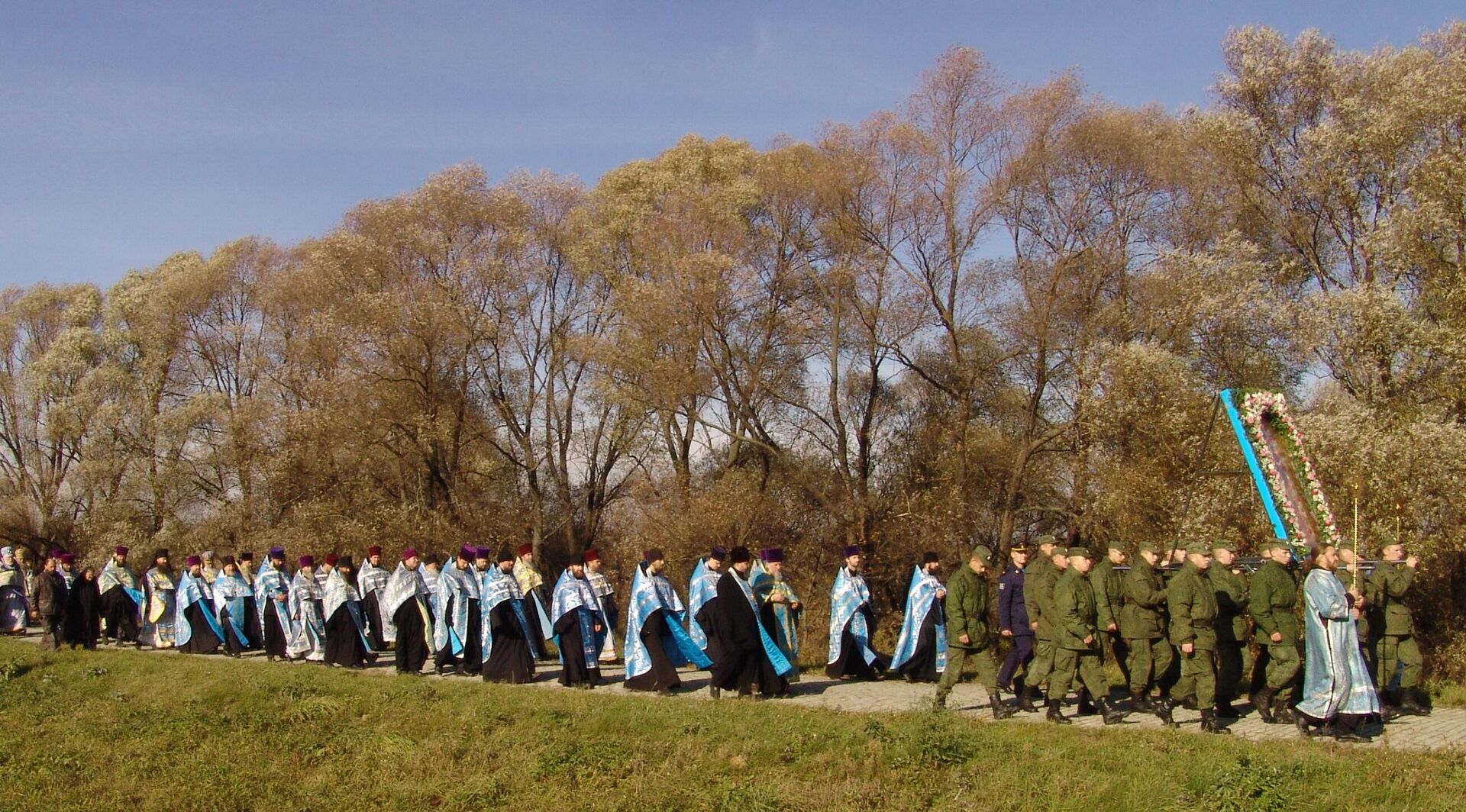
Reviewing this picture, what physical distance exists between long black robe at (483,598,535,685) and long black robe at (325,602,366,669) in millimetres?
3631

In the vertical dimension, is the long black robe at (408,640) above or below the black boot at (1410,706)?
above

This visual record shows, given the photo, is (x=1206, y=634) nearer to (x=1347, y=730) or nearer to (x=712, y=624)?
(x=1347, y=730)

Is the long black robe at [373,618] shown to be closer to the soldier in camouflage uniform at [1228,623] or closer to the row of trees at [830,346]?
the row of trees at [830,346]

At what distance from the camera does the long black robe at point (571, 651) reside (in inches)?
594

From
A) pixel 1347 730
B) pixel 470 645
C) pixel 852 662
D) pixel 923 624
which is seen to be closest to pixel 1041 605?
pixel 1347 730

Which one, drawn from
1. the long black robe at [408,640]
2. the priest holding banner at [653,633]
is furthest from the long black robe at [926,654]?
the long black robe at [408,640]

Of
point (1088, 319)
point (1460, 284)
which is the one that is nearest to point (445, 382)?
point (1088, 319)

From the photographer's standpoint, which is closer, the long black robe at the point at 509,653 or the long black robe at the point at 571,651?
the long black robe at the point at 571,651

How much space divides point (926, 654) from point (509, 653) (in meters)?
5.26

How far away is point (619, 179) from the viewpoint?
3500 cm

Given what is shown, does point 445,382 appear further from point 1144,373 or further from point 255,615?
point 1144,373

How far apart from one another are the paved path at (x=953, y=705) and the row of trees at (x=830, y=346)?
4.89 meters

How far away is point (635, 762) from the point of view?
9930 mm

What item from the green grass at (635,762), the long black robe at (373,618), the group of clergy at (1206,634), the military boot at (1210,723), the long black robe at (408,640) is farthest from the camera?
the long black robe at (373,618)
